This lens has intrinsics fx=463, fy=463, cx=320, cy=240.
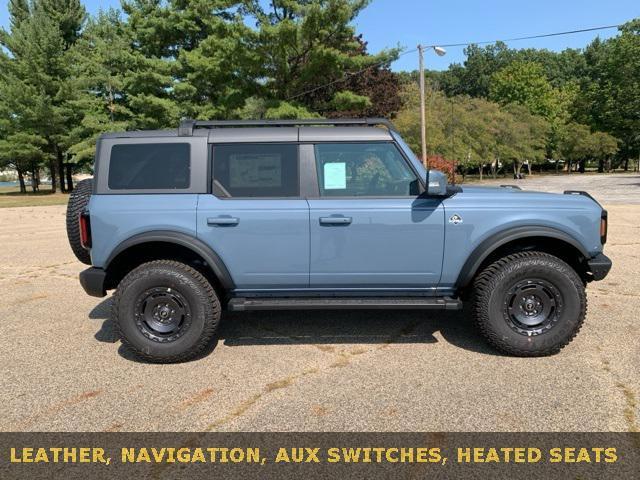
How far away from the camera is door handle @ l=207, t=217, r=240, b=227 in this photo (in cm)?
368

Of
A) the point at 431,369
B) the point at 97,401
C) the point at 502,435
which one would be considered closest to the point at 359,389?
the point at 431,369

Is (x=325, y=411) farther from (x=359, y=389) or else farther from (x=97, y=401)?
(x=97, y=401)

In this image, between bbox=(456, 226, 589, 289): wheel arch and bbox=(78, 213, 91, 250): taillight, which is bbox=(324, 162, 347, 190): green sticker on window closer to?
bbox=(456, 226, 589, 289): wheel arch

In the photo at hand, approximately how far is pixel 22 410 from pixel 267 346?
1.86 m

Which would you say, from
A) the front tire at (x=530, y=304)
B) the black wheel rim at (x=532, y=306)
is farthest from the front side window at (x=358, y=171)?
the black wheel rim at (x=532, y=306)

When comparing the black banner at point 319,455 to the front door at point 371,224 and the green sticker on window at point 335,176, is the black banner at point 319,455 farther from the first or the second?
the green sticker on window at point 335,176

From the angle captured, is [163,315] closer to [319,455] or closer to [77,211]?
[77,211]

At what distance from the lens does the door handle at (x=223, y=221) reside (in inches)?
145

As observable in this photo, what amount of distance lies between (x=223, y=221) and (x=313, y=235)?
724mm

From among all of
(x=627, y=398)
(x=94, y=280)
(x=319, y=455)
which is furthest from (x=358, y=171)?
(x=627, y=398)

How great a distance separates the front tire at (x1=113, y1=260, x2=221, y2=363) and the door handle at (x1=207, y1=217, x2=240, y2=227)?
440 millimetres

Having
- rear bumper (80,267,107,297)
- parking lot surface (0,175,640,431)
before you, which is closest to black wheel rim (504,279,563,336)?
parking lot surface (0,175,640,431)

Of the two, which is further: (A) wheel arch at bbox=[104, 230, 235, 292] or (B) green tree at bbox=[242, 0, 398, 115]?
(B) green tree at bbox=[242, 0, 398, 115]

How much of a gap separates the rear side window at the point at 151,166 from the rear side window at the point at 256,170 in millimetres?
258
